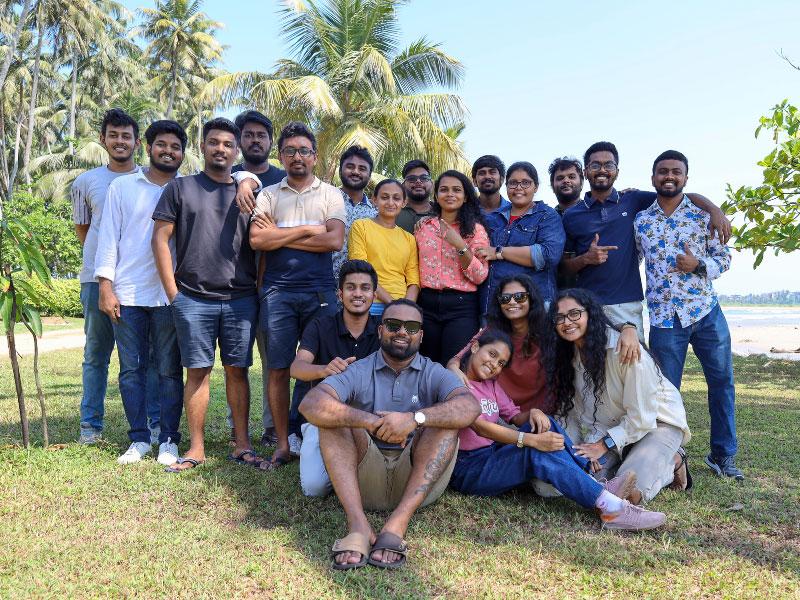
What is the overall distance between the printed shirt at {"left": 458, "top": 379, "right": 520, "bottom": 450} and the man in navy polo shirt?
4.13 feet

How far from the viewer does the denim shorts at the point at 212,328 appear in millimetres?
5047

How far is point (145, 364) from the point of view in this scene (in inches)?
217

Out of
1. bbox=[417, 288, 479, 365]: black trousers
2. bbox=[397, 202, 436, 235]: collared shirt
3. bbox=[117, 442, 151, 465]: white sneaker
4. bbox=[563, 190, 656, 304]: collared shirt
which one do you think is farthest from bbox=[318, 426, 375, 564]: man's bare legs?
bbox=[563, 190, 656, 304]: collared shirt

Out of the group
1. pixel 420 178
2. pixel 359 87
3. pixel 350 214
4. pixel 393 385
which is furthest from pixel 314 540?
pixel 359 87

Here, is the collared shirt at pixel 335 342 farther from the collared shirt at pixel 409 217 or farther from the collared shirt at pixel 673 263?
the collared shirt at pixel 673 263

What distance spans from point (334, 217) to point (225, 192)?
859 mm

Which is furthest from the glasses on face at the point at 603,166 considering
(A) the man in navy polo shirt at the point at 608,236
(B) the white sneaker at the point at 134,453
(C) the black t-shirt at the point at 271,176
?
(B) the white sneaker at the point at 134,453

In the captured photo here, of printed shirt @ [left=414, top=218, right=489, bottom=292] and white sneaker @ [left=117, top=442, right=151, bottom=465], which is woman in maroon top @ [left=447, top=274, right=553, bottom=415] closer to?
printed shirt @ [left=414, top=218, right=489, bottom=292]

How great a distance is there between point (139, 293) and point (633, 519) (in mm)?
3903

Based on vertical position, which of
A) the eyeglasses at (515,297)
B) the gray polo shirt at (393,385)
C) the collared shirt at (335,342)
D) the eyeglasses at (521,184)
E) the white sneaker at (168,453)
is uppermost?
the eyeglasses at (521,184)

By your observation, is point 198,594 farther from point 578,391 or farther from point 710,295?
point 710,295

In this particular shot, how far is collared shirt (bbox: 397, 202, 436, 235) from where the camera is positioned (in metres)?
5.82

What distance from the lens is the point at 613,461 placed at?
15.7ft

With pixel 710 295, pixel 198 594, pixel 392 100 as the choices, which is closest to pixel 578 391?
pixel 710 295
